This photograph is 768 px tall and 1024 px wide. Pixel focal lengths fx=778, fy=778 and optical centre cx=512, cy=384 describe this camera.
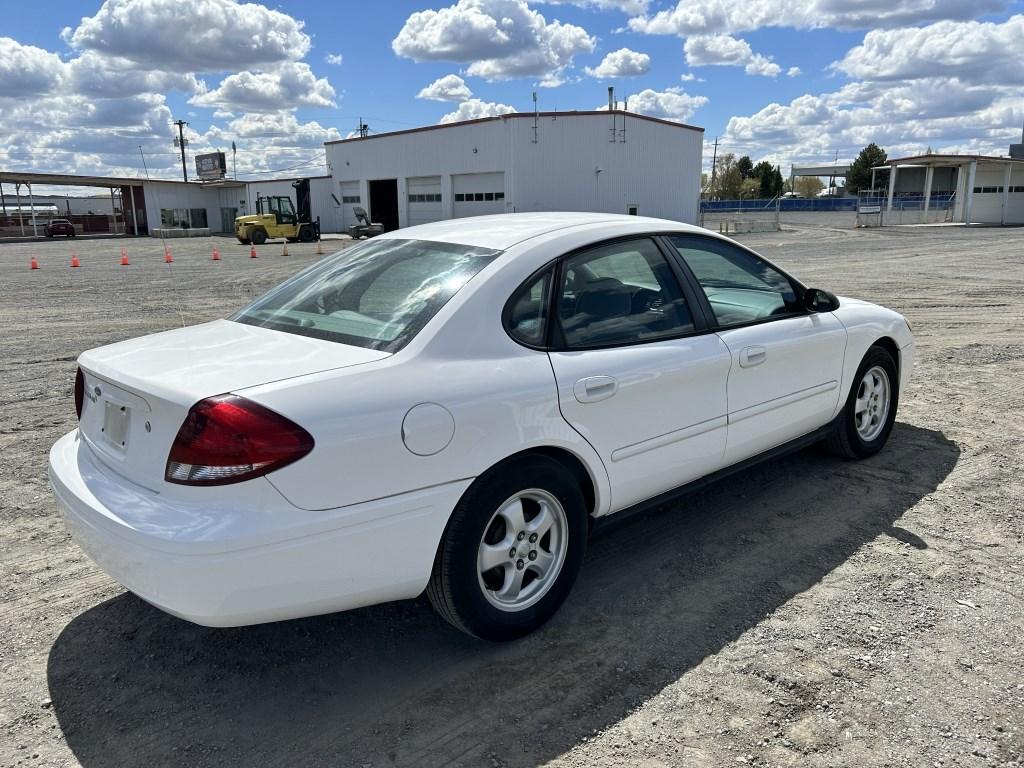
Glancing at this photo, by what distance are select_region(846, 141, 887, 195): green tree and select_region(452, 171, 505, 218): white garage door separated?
6753cm

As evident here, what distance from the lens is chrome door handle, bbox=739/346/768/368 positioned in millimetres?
3824

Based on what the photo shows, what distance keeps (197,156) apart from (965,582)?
2967 inches

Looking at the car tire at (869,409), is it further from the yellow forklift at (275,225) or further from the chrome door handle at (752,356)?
the yellow forklift at (275,225)

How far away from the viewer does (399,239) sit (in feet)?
12.6

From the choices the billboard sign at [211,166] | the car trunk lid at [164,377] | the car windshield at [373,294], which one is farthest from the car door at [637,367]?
the billboard sign at [211,166]

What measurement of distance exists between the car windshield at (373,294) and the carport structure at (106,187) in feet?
186

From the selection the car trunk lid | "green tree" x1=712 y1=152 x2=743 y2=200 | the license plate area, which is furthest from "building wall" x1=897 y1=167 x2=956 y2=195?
the license plate area

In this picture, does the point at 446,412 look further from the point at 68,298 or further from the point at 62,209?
the point at 62,209

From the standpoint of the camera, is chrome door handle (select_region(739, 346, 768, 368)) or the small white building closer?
chrome door handle (select_region(739, 346, 768, 368))

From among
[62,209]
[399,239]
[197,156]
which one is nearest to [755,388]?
[399,239]

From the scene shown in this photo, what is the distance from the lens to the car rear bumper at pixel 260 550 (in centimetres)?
240

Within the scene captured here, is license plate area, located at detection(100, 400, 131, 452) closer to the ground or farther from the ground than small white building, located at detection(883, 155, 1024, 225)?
closer to the ground

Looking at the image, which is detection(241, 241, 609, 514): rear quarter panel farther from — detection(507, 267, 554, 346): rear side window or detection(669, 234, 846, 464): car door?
detection(669, 234, 846, 464): car door

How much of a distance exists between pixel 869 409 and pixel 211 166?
233ft
